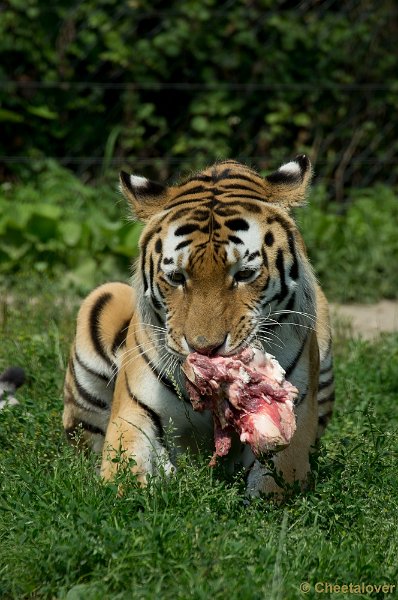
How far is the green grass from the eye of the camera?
3301 millimetres

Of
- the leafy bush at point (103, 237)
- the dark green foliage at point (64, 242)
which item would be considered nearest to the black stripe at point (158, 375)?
the leafy bush at point (103, 237)

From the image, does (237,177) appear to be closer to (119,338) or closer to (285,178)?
(285,178)

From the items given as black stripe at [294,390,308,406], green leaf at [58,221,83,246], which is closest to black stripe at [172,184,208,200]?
black stripe at [294,390,308,406]

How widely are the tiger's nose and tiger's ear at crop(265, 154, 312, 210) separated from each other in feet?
2.49

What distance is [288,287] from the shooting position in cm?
→ 420

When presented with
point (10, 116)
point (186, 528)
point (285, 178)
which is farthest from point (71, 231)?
point (186, 528)

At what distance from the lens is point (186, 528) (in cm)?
355

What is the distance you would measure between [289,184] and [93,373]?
135cm

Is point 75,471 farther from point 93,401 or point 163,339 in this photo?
point 93,401

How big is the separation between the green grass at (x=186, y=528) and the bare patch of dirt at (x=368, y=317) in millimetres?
2719

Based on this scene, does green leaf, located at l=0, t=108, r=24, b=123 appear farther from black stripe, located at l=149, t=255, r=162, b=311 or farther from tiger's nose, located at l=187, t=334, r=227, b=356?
tiger's nose, located at l=187, t=334, r=227, b=356

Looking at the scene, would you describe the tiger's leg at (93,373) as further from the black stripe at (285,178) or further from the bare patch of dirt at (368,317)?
the bare patch of dirt at (368,317)

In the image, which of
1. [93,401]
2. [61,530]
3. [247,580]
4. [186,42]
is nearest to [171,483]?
[61,530]

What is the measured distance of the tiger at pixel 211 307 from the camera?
3.98 m
